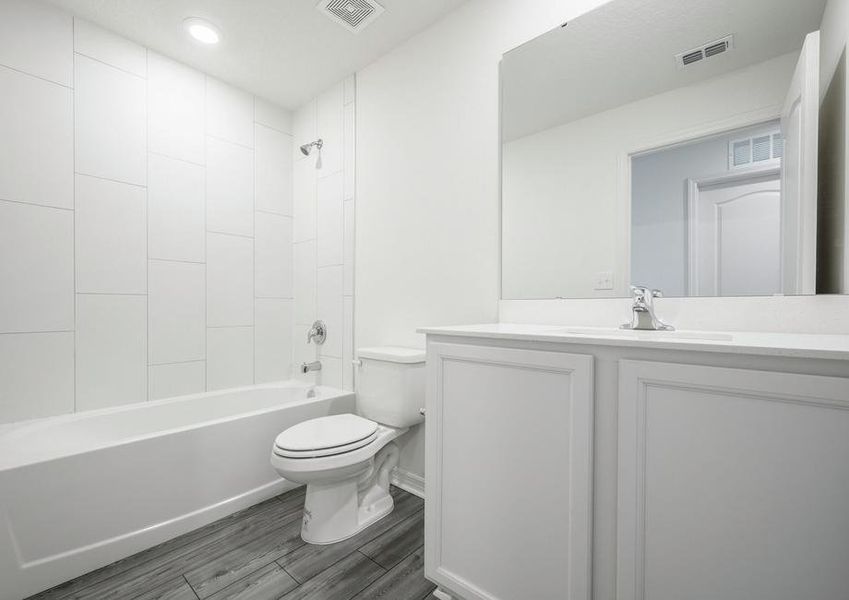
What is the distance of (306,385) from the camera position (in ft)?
8.63

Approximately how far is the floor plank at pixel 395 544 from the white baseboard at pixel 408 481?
0.79 ft

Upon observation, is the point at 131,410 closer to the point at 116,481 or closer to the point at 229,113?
the point at 116,481

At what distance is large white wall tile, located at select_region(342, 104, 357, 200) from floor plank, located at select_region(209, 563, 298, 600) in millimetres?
1990

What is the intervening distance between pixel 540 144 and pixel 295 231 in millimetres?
1959

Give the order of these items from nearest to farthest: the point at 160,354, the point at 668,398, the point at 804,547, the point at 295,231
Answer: the point at 804,547 → the point at 668,398 → the point at 160,354 → the point at 295,231

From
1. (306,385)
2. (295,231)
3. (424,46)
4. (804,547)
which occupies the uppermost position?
(424,46)

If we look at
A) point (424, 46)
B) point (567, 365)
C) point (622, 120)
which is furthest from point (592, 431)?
point (424, 46)

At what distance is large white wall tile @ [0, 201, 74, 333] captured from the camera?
171 cm

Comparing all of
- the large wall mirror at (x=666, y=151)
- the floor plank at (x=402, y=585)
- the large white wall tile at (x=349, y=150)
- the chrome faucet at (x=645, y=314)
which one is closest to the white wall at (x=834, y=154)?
the large wall mirror at (x=666, y=151)

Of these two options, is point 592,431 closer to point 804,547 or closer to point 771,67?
point 804,547

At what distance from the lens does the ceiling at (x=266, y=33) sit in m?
1.82

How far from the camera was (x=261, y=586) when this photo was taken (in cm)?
132

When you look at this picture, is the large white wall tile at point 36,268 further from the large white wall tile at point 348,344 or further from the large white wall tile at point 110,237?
the large white wall tile at point 348,344

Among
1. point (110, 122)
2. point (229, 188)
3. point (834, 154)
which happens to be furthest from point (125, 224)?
point (834, 154)
